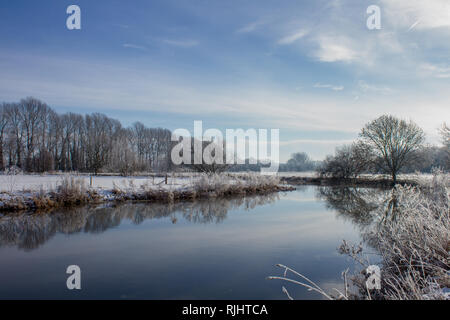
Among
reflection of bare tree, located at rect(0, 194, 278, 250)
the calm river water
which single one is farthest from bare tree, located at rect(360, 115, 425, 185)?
reflection of bare tree, located at rect(0, 194, 278, 250)

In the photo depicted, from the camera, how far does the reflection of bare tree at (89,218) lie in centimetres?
682

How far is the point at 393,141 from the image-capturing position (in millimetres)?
23750

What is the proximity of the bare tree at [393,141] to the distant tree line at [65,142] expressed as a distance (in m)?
22.9

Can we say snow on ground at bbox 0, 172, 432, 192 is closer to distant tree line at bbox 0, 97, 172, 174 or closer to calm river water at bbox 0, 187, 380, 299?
calm river water at bbox 0, 187, 380, 299

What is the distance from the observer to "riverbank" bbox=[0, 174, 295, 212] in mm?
10328

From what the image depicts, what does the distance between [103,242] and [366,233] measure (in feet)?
21.4

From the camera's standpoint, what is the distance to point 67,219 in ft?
28.7

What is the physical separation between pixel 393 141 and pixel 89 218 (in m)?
24.2

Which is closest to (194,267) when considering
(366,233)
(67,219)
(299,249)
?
(299,249)

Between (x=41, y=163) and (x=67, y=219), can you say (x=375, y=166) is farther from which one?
(x=41, y=163)

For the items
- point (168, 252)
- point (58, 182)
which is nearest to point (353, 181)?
point (58, 182)
